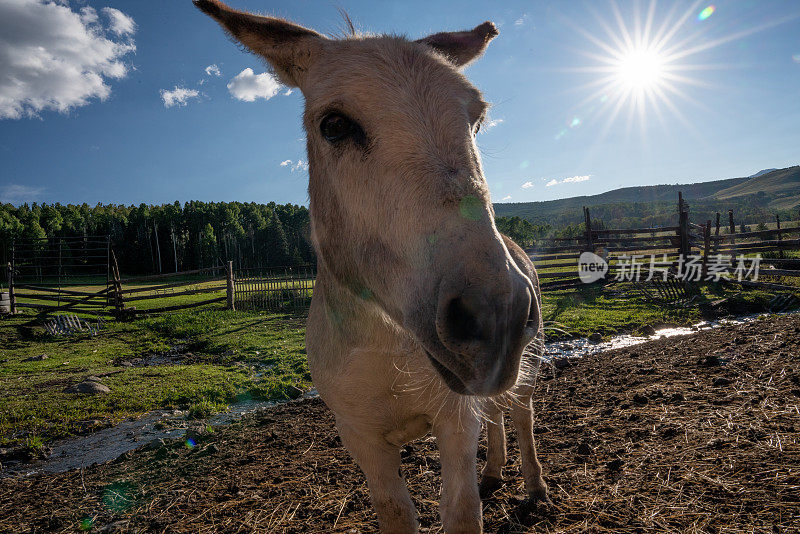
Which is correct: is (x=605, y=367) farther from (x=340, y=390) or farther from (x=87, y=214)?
(x=87, y=214)

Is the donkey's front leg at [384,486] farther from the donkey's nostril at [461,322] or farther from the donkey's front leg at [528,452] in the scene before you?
the donkey's nostril at [461,322]

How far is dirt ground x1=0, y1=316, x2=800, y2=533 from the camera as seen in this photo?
3.16 metres

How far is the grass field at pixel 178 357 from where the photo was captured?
22.2 feet

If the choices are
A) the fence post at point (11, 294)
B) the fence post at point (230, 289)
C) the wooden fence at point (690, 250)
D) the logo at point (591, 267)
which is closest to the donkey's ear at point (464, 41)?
the wooden fence at point (690, 250)

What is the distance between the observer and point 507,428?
539 centimetres

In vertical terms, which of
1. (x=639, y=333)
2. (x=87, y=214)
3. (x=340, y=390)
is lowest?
(x=639, y=333)

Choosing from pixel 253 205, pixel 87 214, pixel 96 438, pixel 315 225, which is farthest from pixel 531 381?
pixel 87 214

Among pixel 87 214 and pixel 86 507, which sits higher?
pixel 87 214

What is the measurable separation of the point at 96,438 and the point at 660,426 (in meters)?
7.64

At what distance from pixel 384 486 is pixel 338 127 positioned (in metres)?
2.17

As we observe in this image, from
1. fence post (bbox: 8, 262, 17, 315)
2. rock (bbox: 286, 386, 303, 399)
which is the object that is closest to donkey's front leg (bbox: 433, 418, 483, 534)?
rock (bbox: 286, 386, 303, 399)

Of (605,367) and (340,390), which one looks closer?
(340,390)

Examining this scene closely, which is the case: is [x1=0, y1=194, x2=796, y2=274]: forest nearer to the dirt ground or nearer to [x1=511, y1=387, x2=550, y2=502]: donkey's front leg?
the dirt ground

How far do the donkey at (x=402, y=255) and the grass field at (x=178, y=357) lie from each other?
8.20ft
